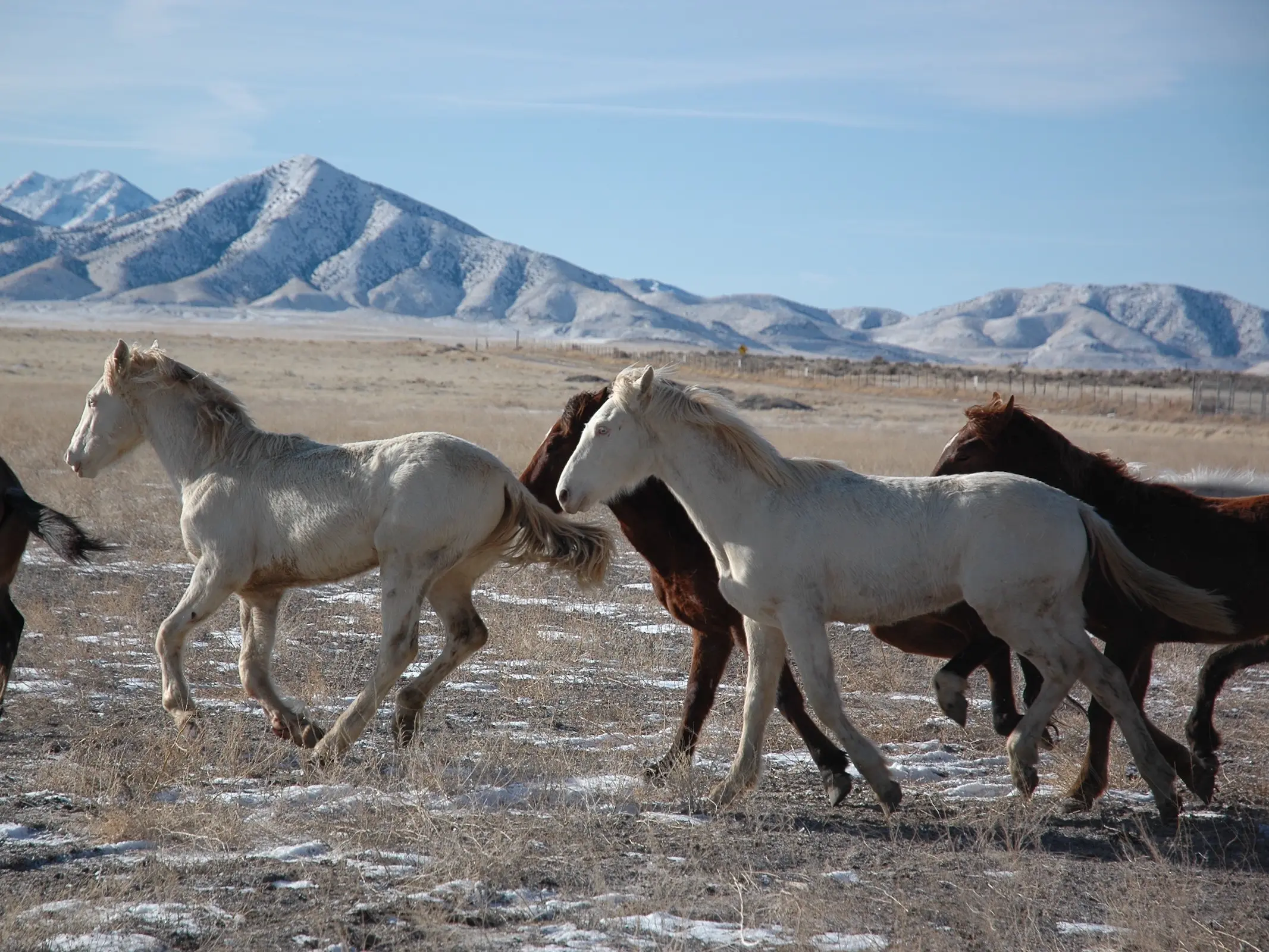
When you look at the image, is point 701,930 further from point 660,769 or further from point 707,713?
point 707,713

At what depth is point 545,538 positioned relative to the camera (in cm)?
634

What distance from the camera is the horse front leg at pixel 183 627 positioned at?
19.8ft

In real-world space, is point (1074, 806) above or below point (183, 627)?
below

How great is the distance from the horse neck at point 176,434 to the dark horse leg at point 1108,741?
16.4 ft

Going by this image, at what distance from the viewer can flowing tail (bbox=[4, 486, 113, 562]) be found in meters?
6.88

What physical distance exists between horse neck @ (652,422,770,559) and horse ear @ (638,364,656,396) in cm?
22

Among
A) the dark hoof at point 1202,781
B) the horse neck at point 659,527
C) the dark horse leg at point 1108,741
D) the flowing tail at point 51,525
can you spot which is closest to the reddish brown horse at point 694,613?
the horse neck at point 659,527

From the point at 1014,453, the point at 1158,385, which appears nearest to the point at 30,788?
the point at 1014,453

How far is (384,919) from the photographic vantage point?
392 cm

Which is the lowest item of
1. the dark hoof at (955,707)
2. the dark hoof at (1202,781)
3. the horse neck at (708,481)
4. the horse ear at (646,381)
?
the dark hoof at (1202,781)

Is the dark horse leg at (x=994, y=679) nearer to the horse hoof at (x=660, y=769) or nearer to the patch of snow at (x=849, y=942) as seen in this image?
the horse hoof at (x=660, y=769)

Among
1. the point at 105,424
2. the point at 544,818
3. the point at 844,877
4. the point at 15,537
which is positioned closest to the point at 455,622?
the point at 544,818

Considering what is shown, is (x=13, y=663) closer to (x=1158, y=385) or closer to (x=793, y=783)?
(x=793, y=783)

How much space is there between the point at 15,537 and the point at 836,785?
16.6ft
